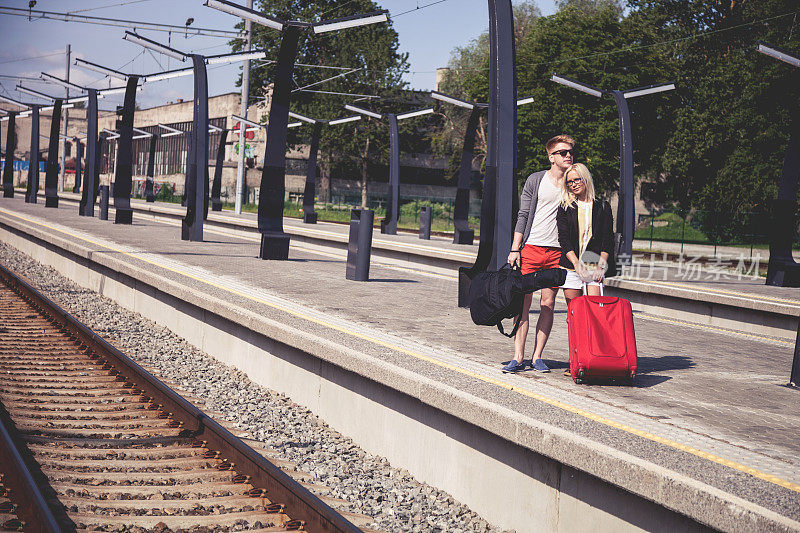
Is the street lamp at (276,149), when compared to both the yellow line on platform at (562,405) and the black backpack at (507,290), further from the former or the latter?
the black backpack at (507,290)

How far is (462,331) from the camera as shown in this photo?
9.47m

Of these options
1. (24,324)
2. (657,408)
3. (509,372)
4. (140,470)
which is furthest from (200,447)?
(24,324)

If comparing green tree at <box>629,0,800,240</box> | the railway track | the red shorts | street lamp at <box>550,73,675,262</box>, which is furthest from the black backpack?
green tree at <box>629,0,800,240</box>

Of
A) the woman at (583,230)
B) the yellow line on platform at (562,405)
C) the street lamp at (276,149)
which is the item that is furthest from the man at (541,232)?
the street lamp at (276,149)

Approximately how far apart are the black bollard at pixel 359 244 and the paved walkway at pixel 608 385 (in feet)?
0.90

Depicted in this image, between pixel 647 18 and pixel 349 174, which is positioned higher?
pixel 647 18

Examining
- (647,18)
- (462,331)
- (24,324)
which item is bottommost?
(24,324)

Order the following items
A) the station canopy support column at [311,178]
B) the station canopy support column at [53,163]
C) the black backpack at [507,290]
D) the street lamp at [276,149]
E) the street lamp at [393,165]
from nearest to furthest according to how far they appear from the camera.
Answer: the black backpack at [507,290], the street lamp at [276,149], the street lamp at [393,165], the station canopy support column at [53,163], the station canopy support column at [311,178]

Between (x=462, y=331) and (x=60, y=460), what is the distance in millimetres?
4868

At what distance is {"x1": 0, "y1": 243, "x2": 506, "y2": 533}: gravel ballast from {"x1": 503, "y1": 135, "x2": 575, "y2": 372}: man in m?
1.49

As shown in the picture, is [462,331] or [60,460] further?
[462,331]

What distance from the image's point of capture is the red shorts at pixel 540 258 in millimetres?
6871

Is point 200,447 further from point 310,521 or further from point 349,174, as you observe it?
point 349,174

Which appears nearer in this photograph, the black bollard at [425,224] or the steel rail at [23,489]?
the steel rail at [23,489]
